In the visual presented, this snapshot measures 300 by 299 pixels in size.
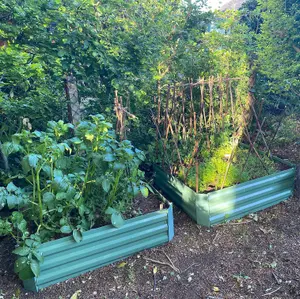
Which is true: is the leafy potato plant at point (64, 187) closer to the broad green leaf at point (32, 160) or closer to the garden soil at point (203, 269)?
the broad green leaf at point (32, 160)

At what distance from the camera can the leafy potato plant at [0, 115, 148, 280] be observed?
1832 mm

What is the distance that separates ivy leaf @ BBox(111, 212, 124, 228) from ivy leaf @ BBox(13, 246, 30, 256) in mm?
578

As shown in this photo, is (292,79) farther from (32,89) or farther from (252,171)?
(32,89)

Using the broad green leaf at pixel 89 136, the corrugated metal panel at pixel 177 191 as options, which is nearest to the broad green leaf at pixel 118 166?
the broad green leaf at pixel 89 136

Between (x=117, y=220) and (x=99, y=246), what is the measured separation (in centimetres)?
24

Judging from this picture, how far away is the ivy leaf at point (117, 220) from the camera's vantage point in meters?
2.08

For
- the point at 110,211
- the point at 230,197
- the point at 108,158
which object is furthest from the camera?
the point at 230,197

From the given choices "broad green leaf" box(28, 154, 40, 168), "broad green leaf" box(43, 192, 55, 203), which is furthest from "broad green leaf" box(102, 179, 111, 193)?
"broad green leaf" box(28, 154, 40, 168)

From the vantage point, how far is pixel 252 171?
2988 millimetres

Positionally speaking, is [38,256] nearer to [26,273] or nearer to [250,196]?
[26,273]

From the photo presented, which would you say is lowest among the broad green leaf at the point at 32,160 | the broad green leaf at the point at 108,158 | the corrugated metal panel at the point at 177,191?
the corrugated metal panel at the point at 177,191

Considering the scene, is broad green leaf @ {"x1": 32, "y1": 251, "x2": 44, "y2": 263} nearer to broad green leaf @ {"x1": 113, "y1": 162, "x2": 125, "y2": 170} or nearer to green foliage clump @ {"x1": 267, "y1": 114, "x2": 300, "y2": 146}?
broad green leaf @ {"x1": 113, "y1": 162, "x2": 125, "y2": 170}

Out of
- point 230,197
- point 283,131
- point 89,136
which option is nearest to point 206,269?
point 230,197

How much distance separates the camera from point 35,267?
5.88ft
